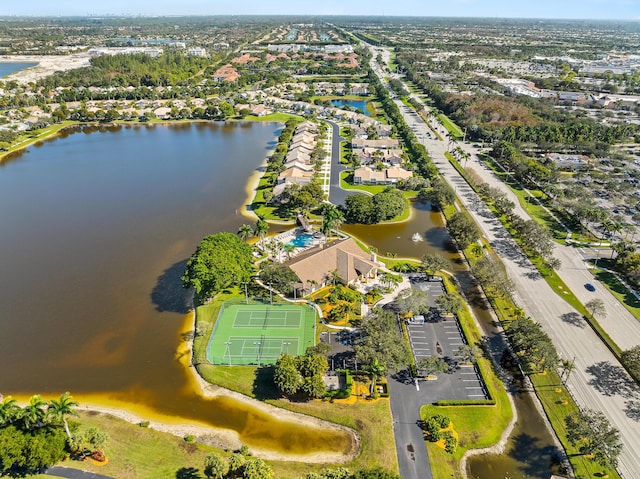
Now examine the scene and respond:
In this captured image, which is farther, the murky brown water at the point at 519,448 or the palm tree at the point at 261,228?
the palm tree at the point at 261,228

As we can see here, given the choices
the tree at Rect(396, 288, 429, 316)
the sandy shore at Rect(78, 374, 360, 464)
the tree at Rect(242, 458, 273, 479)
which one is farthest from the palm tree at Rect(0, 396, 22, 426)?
the tree at Rect(396, 288, 429, 316)

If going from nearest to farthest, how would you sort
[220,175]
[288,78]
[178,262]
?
[178,262] → [220,175] → [288,78]

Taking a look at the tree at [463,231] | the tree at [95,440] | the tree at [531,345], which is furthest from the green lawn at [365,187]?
the tree at [95,440]

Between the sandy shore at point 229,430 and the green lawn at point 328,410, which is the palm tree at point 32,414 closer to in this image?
the sandy shore at point 229,430

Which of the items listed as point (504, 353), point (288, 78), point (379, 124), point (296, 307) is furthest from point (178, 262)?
point (288, 78)

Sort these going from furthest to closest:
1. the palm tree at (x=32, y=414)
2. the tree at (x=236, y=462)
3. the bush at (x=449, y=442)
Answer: the bush at (x=449, y=442) → the tree at (x=236, y=462) → the palm tree at (x=32, y=414)

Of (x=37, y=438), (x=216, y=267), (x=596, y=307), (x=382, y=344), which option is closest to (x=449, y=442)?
(x=382, y=344)

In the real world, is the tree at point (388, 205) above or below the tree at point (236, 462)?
above

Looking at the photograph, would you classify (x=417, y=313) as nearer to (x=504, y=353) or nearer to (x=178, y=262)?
(x=504, y=353)

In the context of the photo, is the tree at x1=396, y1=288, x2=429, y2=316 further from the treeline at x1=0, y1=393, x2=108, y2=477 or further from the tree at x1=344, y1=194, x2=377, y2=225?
the treeline at x1=0, y1=393, x2=108, y2=477
